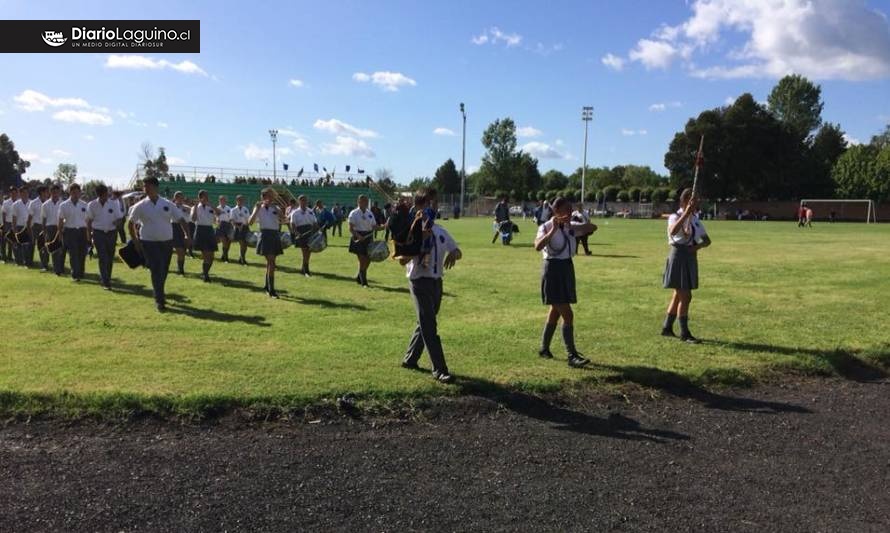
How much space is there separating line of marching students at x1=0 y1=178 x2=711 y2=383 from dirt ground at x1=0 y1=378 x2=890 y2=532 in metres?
1.39

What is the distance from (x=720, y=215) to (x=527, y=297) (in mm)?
70191

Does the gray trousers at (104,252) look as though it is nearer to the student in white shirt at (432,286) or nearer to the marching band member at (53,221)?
the marching band member at (53,221)

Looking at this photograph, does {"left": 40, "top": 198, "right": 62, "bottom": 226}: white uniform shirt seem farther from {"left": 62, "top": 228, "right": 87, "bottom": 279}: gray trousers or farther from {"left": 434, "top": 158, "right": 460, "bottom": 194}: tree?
{"left": 434, "top": 158, "right": 460, "bottom": 194}: tree

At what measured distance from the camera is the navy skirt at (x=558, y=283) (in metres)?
7.12

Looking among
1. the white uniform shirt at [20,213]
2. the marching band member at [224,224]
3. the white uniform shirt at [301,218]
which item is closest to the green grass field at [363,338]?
the white uniform shirt at [301,218]

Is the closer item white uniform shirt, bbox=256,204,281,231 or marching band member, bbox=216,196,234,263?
white uniform shirt, bbox=256,204,281,231

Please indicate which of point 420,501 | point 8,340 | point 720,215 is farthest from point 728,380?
point 720,215

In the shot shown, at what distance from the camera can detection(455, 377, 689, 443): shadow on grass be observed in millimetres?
5227

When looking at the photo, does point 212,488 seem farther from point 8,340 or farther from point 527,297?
point 527,297

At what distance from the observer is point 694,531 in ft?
11.9

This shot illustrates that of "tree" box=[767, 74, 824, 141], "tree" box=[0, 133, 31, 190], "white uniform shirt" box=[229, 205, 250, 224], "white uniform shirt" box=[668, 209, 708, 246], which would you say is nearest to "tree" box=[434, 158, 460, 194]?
"tree" box=[767, 74, 824, 141]

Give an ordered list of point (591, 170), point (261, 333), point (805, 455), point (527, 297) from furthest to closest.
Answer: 1. point (591, 170)
2. point (527, 297)
3. point (261, 333)
4. point (805, 455)

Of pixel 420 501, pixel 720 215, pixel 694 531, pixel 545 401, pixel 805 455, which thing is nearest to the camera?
pixel 694 531

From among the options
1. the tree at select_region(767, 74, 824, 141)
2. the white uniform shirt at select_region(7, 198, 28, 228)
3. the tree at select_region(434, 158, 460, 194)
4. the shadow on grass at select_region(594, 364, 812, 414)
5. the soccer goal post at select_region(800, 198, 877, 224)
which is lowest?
the shadow on grass at select_region(594, 364, 812, 414)
